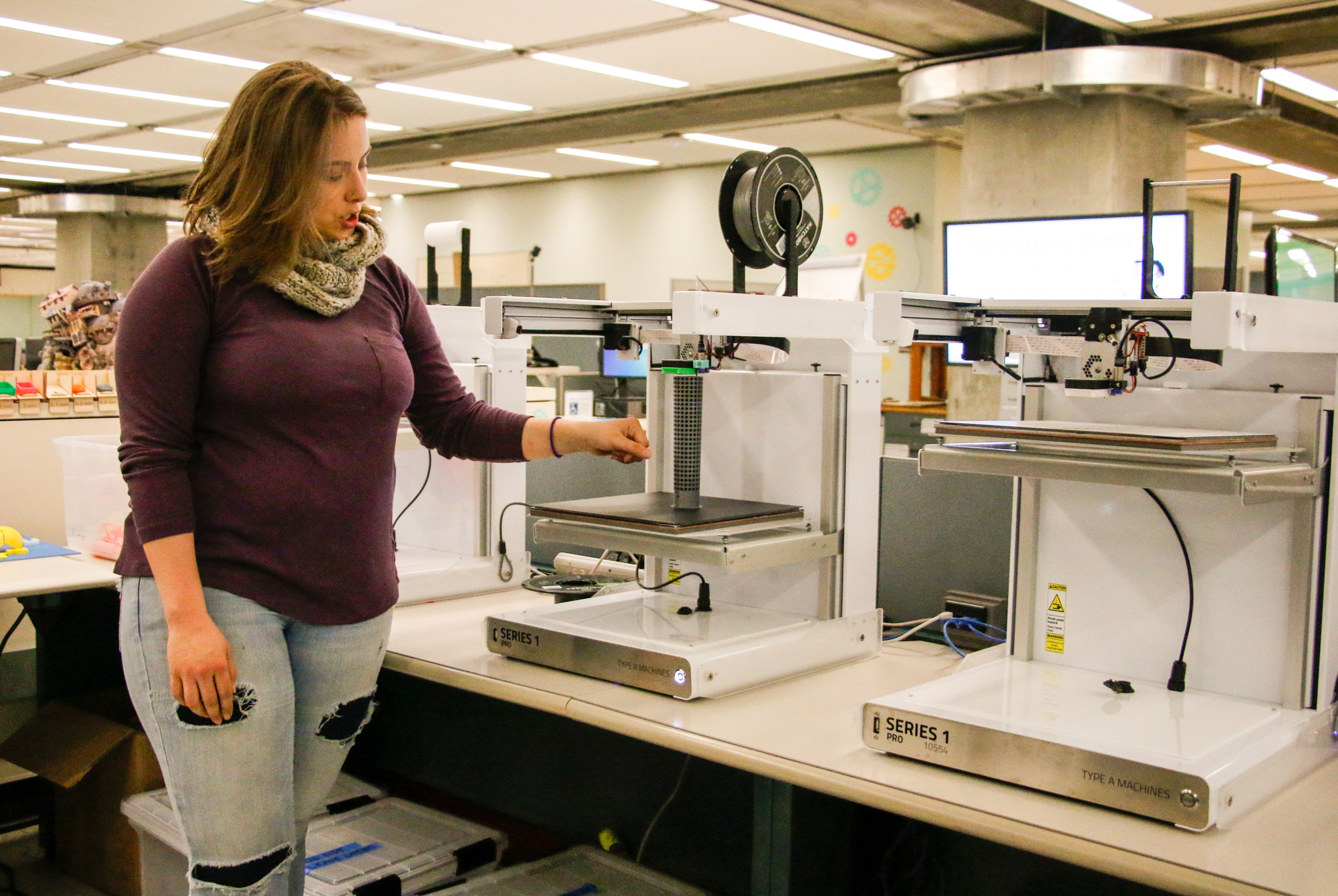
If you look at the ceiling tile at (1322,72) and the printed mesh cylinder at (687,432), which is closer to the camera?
the printed mesh cylinder at (687,432)

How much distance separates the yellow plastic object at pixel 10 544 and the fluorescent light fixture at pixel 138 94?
4127 mm

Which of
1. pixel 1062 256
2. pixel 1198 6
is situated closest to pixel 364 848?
pixel 1062 256

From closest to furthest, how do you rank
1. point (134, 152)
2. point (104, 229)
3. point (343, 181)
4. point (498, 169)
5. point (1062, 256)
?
point (343, 181) < point (1062, 256) < point (134, 152) < point (498, 169) < point (104, 229)

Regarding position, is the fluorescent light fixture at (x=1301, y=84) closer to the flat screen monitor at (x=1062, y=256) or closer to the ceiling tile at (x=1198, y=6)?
the ceiling tile at (x=1198, y=6)

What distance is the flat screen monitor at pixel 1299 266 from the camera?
1489 mm

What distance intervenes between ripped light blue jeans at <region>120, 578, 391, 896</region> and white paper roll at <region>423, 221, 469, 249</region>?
3.44 feet

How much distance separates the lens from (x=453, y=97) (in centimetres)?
614

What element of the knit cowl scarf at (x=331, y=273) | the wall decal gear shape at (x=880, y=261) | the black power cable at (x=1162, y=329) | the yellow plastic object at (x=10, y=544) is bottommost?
the yellow plastic object at (x=10, y=544)

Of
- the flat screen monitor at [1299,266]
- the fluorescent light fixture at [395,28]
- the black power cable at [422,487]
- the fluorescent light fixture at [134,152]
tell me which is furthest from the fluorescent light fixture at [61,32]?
the flat screen monitor at [1299,266]

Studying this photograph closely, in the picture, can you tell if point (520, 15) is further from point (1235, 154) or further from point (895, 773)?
point (1235, 154)

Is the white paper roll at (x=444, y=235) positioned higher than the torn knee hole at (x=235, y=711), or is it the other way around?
the white paper roll at (x=444, y=235)

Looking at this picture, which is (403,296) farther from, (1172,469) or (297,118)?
(1172,469)

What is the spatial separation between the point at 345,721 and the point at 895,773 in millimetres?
702

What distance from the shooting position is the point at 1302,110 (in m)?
6.09
